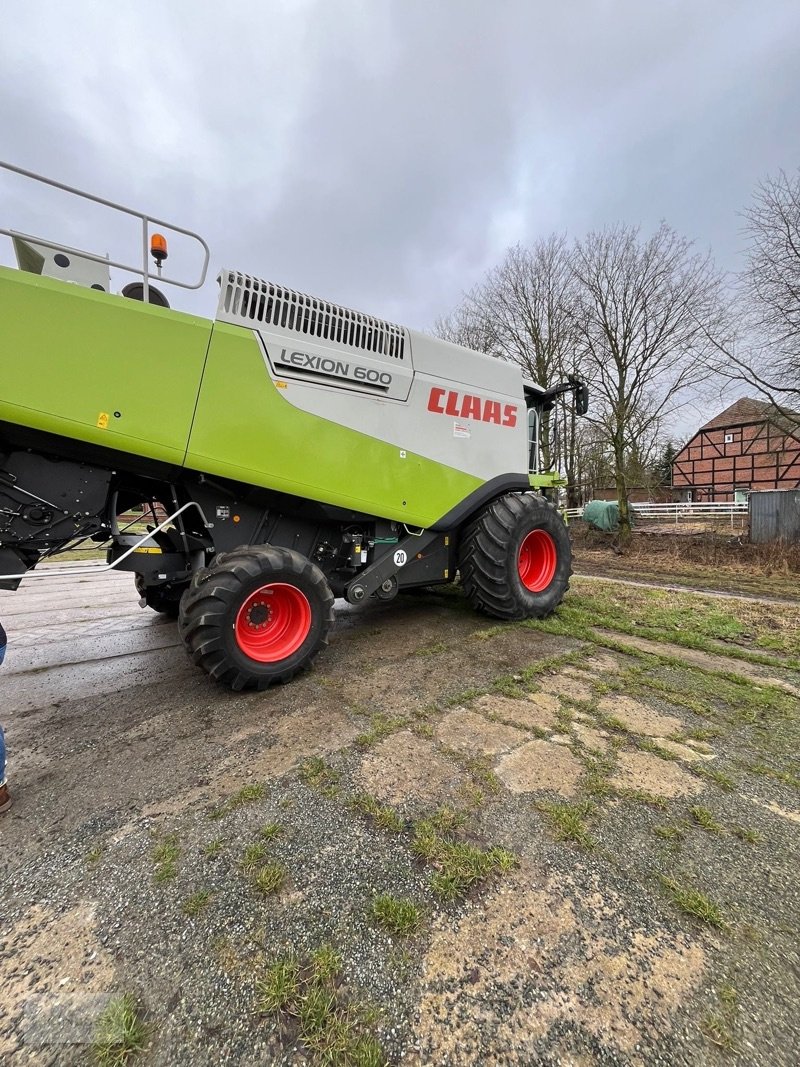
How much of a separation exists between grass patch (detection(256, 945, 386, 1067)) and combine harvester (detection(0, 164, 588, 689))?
5.96 feet

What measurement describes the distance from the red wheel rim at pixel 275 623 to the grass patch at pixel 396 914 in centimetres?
184

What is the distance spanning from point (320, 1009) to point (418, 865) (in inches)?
20.9

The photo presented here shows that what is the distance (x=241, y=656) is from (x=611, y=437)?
546 inches

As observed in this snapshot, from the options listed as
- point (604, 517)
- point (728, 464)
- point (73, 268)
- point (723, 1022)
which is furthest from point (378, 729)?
point (728, 464)

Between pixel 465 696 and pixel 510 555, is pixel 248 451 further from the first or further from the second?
pixel 510 555

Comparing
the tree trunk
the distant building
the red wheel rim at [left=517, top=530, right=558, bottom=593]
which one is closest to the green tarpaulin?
the tree trunk

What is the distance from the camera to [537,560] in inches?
195

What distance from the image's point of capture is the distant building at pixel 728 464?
2466cm

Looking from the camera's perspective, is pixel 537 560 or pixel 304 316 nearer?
pixel 304 316

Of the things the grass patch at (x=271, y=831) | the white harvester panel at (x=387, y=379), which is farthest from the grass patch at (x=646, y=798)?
the white harvester panel at (x=387, y=379)

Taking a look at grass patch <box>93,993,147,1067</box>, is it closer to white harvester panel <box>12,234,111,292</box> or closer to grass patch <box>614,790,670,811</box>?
grass patch <box>614,790,670,811</box>

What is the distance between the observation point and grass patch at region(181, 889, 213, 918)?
4.56 feet

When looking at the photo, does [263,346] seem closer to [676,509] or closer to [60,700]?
[60,700]

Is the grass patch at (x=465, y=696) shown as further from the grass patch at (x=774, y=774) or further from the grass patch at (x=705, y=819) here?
the grass patch at (x=774, y=774)
